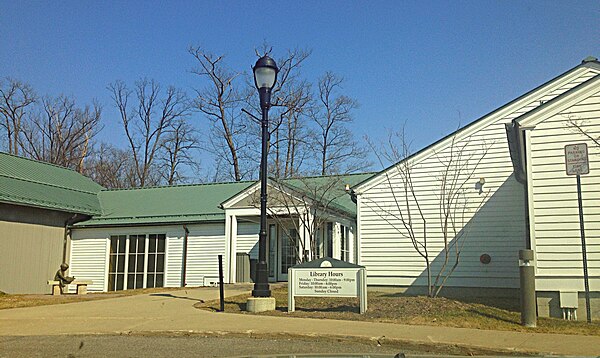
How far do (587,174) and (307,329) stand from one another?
642cm

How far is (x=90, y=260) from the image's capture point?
28.2 meters

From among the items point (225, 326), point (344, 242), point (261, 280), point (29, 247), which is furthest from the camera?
point (29, 247)

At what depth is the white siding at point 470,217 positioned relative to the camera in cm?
1767

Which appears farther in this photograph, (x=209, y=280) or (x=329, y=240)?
(x=209, y=280)

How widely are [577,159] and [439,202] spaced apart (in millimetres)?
7428

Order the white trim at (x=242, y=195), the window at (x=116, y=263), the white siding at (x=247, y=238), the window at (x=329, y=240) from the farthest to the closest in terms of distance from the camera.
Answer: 1. the window at (x=116, y=263)
2. the white siding at (x=247, y=238)
3. the window at (x=329, y=240)
4. the white trim at (x=242, y=195)

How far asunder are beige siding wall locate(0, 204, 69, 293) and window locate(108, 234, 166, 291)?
2.46 m

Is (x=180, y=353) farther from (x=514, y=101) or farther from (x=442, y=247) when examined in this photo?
(x=514, y=101)

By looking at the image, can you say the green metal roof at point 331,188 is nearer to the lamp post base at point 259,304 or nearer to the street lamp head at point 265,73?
the street lamp head at point 265,73

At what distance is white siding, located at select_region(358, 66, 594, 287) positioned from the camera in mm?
17672

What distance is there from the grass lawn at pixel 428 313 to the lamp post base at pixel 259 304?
0.61 feet

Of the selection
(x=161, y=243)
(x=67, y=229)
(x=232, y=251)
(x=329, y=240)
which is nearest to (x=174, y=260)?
(x=161, y=243)

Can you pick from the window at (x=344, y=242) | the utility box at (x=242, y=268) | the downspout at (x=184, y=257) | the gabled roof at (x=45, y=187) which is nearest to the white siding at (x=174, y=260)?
the downspout at (x=184, y=257)

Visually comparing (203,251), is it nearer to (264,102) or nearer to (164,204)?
(164,204)
